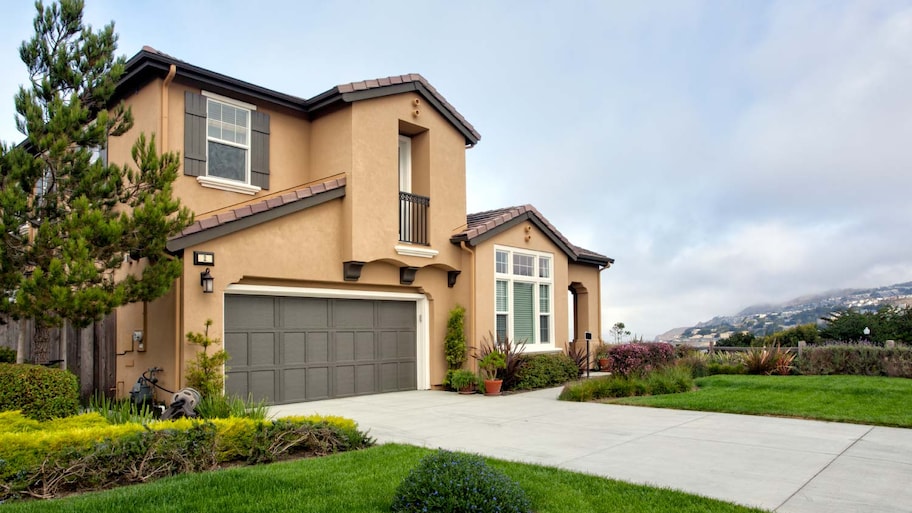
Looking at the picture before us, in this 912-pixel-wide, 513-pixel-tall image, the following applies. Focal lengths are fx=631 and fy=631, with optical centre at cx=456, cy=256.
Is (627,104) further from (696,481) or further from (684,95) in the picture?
(696,481)

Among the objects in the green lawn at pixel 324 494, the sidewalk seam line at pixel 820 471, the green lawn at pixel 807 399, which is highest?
the green lawn at pixel 324 494

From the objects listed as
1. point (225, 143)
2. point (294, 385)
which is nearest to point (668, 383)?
point (294, 385)

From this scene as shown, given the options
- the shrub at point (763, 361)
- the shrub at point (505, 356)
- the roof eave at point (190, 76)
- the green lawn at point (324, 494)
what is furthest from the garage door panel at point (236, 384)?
the shrub at point (763, 361)

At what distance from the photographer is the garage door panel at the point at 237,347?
11.3 metres

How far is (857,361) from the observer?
1636 cm

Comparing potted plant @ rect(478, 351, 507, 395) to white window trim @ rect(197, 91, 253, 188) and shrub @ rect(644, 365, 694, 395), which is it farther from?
white window trim @ rect(197, 91, 253, 188)

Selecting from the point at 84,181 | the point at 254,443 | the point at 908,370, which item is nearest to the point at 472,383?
the point at 254,443

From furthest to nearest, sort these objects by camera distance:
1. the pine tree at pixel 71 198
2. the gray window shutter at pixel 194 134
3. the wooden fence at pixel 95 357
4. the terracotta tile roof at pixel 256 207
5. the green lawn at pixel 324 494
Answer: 1. the gray window shutter at pixel 194 134
2. the wooden fence at pixel 95 357
3. the terracotta tile roof at pixel 256 207
4. the pine tree at pixel 71 198
5. the green lawn at pixel 324 494

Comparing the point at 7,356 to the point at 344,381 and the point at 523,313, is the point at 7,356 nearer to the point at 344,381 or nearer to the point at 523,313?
the point at 344,381

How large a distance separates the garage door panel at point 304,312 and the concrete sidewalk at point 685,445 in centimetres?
155

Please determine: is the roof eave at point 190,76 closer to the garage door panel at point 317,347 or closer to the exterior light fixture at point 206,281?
the exterior light fixture at point 206,281

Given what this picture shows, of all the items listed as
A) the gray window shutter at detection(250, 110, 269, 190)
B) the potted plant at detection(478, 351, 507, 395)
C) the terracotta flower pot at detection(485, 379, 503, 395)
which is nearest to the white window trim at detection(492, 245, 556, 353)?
the potted plant at detection(478, 351, 507, 395)

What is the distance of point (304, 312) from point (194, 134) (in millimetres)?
3958

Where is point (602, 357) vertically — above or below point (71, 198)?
below
